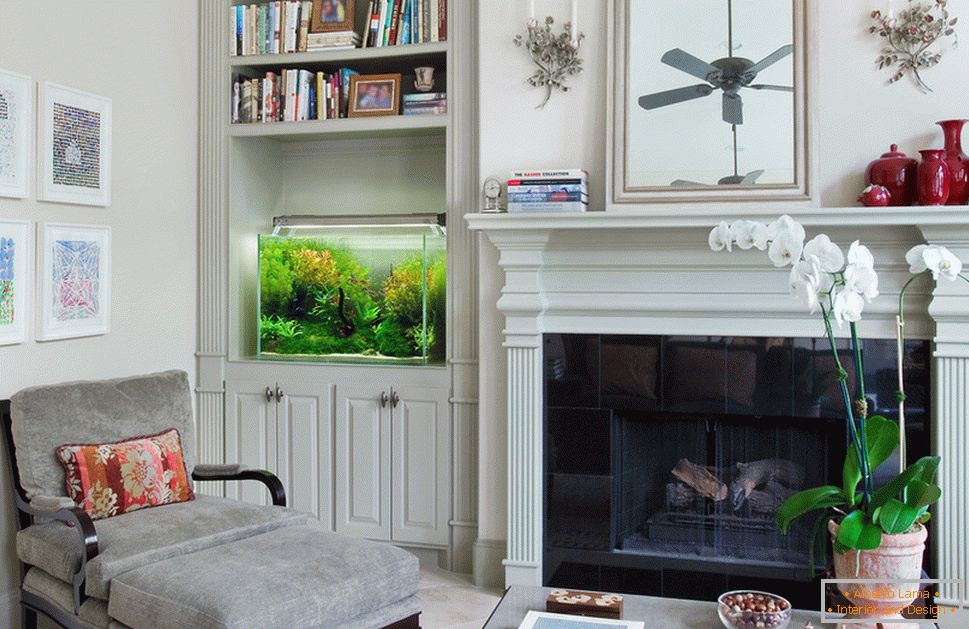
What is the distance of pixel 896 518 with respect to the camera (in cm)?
206

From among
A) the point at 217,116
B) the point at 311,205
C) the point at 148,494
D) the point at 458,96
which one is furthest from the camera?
the point at 311,205

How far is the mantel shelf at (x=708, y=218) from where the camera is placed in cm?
Result: 314

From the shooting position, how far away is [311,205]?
4.76 metres

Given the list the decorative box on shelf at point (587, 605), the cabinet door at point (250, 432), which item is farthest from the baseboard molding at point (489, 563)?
the decorative box on shelf at point (587, 605)

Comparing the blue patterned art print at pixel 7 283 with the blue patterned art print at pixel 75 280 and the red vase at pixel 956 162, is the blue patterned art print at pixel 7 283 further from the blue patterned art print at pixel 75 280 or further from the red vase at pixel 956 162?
the red vase at pixel 956 162

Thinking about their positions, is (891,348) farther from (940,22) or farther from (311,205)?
(311,205)

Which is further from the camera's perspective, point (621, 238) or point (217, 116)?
point (217, 116)

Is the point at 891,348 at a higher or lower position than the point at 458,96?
lower

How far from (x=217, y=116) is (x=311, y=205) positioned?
657mm

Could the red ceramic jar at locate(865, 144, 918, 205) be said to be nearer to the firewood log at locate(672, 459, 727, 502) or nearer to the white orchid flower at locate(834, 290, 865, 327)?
the firewood log at locate(672, 459, 727, 502)

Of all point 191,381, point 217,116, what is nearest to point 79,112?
point 217,116

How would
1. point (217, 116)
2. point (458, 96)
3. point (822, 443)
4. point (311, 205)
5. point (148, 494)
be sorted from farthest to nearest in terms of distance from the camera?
point (311, 205) → point (217, 116) → point (458, 96) → point (822, 443) → point (148, 494)

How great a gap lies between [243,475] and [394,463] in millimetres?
868

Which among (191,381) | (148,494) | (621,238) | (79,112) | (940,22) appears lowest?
(148,494)
